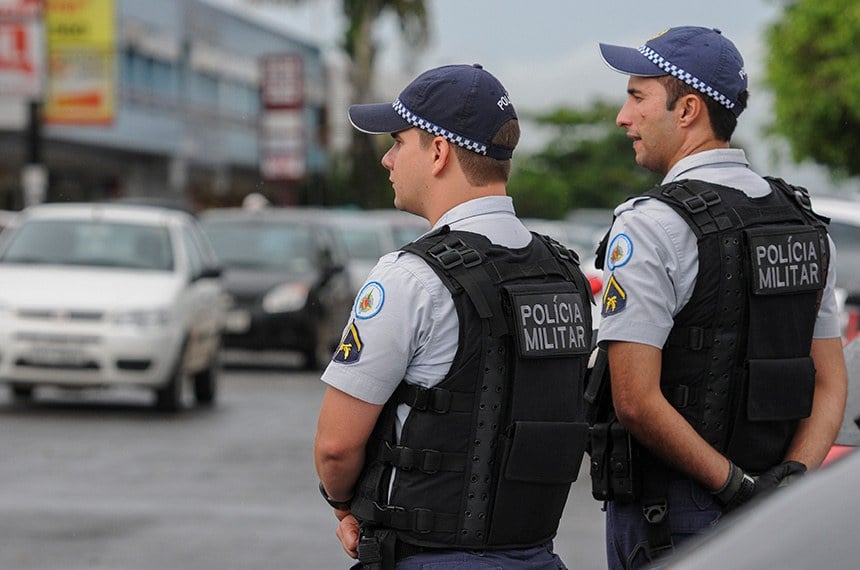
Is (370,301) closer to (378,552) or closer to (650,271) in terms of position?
(378,552)

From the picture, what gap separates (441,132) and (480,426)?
0.60m

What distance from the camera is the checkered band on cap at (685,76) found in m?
4.10

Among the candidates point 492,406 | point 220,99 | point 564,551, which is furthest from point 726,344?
point 220,99

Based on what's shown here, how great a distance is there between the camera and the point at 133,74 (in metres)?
50.2

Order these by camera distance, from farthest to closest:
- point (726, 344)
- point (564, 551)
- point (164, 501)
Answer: point (164, 501) < point (564, 551) < point (726, 344)

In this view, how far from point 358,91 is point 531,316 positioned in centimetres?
3874

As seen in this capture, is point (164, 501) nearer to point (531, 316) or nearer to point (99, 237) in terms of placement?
point (99, 237)

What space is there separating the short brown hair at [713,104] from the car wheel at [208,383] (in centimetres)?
1195

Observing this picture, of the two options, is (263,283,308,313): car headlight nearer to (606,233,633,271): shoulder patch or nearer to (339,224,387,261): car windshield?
(339,224,387,261): car windshield

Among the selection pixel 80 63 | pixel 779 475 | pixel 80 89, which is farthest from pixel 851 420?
pixel 80 63

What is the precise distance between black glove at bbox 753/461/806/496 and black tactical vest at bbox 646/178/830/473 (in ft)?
0.13

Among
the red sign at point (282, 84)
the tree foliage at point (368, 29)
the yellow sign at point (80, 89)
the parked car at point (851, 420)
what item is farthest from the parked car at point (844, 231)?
the red sign at point (282, 84)

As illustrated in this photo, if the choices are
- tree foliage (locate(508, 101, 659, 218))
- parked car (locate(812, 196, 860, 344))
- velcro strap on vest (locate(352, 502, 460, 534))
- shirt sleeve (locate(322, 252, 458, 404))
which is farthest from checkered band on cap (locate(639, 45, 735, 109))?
tree foliage (locate(508, 101, 659, 218))

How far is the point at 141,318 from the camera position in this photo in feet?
47.5
